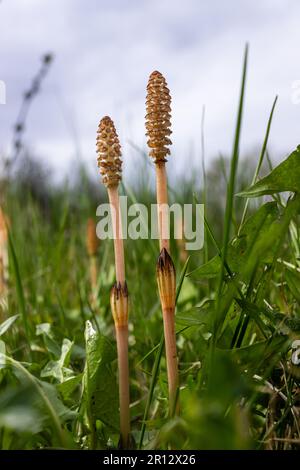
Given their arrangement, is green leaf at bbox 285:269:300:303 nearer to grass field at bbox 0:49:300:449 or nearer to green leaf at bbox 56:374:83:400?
grass field at bbox 0:49:300:449

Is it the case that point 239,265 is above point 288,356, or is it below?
above

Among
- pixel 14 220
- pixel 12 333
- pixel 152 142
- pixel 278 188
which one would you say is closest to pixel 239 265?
pixel 278 188

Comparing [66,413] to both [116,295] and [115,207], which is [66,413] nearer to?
[116,295]

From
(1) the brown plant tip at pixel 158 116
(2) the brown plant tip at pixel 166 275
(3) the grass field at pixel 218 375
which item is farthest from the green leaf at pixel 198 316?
(1) the brown plant tip at pixel 158 116

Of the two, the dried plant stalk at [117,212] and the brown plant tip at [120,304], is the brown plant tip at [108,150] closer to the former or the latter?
the dried plant stalk at [117,212]

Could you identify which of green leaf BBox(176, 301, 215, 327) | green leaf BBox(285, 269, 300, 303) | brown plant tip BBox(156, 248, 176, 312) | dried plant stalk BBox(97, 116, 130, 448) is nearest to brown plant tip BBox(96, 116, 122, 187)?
dried plant stalk BBox(97, 116, 130, 448)

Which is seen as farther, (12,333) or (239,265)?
(12,333)

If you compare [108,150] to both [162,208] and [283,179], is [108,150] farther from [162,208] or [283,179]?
[283,179]
